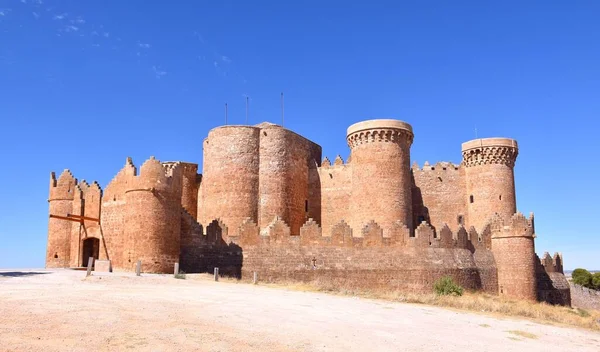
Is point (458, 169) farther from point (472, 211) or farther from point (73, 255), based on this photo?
point (73, 255)

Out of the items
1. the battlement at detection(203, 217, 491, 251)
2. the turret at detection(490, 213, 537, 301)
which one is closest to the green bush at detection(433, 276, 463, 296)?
the battlement at detection(203, 217, 491, 251)

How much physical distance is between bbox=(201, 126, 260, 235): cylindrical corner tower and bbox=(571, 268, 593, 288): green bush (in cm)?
4220

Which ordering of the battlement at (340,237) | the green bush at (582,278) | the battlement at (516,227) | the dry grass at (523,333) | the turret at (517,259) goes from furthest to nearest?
the green bush at (582,278), the battlement at (516,227), the turret at (517,259), the battlement at (340,237), the dry grass at (523,333)

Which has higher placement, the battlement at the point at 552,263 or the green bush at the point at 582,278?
the battlement at the point at 552,263

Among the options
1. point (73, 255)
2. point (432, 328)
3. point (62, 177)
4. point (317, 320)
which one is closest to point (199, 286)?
point (317, 320)

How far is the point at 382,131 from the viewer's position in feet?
102

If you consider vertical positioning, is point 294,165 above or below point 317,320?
above

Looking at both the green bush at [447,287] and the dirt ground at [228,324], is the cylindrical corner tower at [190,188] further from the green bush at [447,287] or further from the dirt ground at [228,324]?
the dirt ground at [228,324]

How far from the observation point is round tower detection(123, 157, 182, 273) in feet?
75.5

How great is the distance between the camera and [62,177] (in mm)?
29141

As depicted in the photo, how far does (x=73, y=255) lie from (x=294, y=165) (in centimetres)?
1321

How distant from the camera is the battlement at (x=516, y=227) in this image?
28344 millimetres

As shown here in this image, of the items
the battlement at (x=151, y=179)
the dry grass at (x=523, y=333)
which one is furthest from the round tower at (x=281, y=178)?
the dry grass at (x=523, y=333)

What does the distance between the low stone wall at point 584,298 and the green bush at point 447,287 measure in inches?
607
